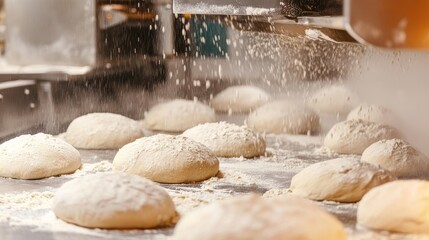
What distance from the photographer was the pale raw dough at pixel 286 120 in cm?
325

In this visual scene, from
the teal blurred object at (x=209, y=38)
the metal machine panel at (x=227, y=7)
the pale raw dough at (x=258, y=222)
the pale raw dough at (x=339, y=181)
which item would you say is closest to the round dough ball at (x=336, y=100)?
the teal blurred object at (x=209, y=38)

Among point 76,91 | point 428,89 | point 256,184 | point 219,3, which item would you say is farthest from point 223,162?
point 76,91

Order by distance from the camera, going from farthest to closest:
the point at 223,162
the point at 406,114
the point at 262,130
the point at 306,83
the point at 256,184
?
the point at 306,83, the point at 262,130, the point at 406,114, the point at 223,162, the point at 256,184

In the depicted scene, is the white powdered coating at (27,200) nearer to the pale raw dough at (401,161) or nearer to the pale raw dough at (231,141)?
the pale raw dough at (231,141)

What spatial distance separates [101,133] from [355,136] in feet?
3.34

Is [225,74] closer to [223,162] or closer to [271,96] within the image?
[271,96]

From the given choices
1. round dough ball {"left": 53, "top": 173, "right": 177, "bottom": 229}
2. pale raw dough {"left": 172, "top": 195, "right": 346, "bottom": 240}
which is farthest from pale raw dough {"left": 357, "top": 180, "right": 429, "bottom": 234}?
round dough ball {"left": 53, "top": 173, "right": 177, "bottom": 229}

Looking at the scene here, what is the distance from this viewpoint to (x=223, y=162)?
2.60 meters

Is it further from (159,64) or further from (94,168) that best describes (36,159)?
(159,64)

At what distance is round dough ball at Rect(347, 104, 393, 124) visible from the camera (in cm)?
318

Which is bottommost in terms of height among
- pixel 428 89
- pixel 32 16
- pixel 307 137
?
pixel 307 137

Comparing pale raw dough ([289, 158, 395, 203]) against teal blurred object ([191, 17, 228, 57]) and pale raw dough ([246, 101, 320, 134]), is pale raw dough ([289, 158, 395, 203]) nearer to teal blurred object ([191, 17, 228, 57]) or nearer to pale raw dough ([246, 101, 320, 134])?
pale raw dough ([246, 101, 320, 134])

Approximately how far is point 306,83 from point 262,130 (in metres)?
0.61

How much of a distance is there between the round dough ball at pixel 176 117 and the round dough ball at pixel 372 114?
70cm
